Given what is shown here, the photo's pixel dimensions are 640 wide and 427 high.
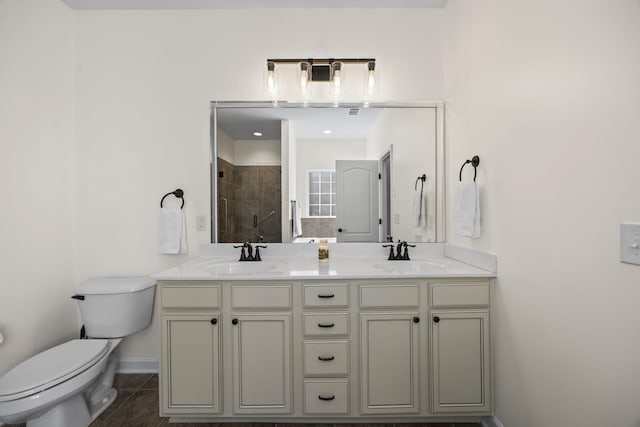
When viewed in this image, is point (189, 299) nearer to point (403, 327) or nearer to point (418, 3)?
point (403, 327)

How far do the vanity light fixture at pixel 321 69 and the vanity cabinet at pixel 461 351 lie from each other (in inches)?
62.7

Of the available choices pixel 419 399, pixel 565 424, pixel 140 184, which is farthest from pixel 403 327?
pixel 140 184

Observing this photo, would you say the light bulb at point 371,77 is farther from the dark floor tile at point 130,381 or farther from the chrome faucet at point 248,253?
the dark floor tile at point 130,381

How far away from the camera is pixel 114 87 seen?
2107 mm

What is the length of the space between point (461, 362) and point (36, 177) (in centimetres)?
288

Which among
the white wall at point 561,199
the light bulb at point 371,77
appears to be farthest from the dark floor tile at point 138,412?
the light bulb at point 371,77

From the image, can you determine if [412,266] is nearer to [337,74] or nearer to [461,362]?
[461,362]

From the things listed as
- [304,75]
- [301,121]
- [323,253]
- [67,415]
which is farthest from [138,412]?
[304,75]

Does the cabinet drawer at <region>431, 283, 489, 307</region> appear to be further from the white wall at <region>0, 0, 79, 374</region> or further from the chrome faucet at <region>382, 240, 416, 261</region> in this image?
the white wall at <region>0, 0, 79, 374</region>

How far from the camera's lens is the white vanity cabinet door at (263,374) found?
5.07 ft

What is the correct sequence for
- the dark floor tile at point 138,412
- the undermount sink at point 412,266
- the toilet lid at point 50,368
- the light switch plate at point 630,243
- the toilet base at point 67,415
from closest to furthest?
the light switch plate at point 630,243
the toilet lid at point 50,368
the toilet base at point 67,415
the dark floor tile at point 138,412
the undermount sink at point 412,266

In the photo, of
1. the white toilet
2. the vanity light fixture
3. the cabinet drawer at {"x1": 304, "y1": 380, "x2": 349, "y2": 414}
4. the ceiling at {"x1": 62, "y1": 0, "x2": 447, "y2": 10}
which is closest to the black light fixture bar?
the vanity light fixture

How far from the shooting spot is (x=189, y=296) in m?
1.56

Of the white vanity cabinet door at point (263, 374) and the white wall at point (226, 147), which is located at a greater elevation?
the white wall at point (226, 147)
